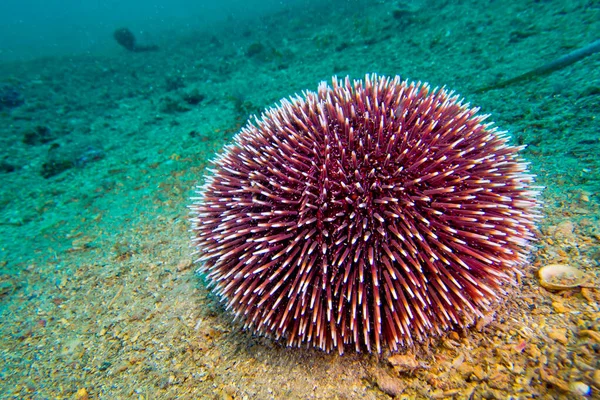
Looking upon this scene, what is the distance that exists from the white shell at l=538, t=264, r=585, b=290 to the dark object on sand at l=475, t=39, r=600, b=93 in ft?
14.7

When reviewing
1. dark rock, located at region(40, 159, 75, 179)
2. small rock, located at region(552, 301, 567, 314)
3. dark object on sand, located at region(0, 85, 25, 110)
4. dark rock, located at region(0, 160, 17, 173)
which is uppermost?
dark object on sand, located at region(0, 85, 25, 110)

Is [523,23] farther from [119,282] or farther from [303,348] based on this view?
[119,282]

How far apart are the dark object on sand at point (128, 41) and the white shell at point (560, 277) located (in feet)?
83.6

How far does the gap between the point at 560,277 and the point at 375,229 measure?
5.49ft

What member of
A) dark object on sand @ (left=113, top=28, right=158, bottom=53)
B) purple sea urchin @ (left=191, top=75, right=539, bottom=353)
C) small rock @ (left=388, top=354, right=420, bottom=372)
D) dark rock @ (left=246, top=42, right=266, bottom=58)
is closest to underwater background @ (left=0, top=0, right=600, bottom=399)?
small rock @ (left=388, top=354, right=420, bottom=372)

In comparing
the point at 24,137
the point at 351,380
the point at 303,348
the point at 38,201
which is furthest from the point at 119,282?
the point at 24,137

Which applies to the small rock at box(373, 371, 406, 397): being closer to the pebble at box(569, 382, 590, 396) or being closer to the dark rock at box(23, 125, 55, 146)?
the pebble at box(569, 382, 590, 396)

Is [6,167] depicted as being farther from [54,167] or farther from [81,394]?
[81,394]

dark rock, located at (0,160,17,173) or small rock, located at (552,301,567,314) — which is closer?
small rock, located at (552,301,567,314)

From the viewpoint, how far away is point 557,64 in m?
5.37

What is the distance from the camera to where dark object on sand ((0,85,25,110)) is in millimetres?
11341

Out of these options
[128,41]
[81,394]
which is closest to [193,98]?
[81,394]

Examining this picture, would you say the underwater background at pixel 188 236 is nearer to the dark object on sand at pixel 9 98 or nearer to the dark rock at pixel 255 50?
the dark object on sand at pixel 9 98

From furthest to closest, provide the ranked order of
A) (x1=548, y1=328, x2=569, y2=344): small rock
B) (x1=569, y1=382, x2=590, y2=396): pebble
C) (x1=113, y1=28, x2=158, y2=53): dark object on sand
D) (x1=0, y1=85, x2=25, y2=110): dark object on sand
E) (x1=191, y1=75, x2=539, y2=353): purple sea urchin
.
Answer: (x1=113, y1=28, x2=158, y2=53): dark object on sand → (x1=0, y1=85, x2=25, y2=110): dark object on sand → (x1=191, y1=75, x2=539, y2=353): purple sea urchin → (x1=548, y1=328, x2=569, y2=344): small rock → (x1=569, y1=382, x2=590, y2=396): pebble
